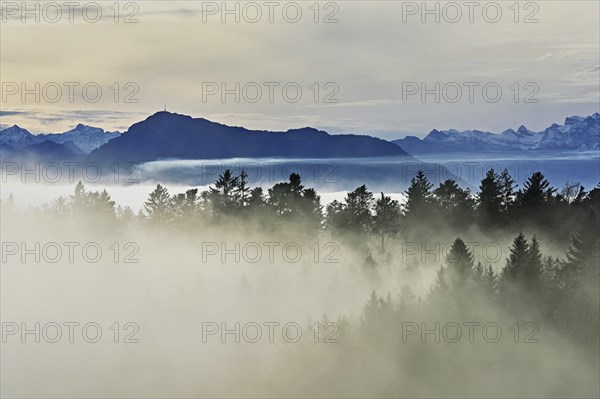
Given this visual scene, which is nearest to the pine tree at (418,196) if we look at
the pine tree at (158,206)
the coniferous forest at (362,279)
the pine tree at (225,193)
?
the coniferous forest at (362,279)

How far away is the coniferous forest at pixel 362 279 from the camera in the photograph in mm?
97312

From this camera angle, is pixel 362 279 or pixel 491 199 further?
pixel 362 279

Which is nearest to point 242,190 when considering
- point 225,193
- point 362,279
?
point 225,193

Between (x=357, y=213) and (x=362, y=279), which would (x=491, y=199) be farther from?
(x=362, y=279)

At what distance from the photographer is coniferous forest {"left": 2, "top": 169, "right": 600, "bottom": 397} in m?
97.3

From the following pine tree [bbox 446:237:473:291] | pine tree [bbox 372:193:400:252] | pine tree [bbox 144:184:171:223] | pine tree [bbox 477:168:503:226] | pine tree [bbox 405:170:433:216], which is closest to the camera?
pine tree [bbox 446:237:473:291]

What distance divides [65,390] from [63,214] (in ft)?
106

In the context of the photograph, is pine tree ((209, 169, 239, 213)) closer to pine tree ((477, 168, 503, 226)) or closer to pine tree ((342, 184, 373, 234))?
pine tree ((342, 184, 373, 234))

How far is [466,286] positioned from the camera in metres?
98.3

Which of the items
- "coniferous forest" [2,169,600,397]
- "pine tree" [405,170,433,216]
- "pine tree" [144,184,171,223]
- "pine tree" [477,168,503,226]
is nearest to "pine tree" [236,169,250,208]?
"coniferous forest" [2,169,600,397]

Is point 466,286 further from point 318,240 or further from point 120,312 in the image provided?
point 120,312

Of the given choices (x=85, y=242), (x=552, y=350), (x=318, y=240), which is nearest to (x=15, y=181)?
(x=85, y=242)

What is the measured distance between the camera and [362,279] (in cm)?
11738

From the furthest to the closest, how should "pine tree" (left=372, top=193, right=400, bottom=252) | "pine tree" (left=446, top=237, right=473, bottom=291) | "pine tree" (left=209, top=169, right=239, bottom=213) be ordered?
"pine tree" (left=209, top=169, right=239, bottom=213), "pine tree" (left=372, top=193, right=400, bottom=252), "pine tree" (left=446, top=237, right=473, bottom=291)
